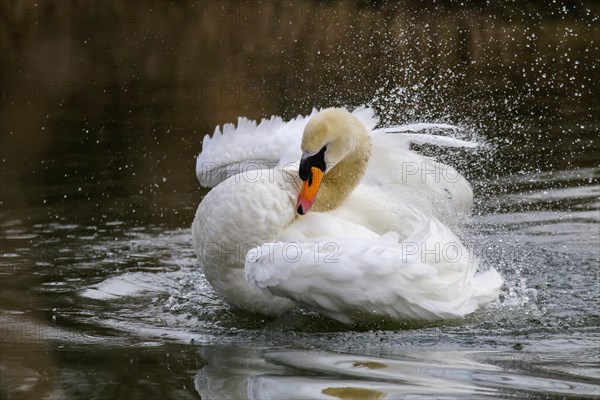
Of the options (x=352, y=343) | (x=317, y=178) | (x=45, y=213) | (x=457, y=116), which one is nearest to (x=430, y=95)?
(x=457, y=116)

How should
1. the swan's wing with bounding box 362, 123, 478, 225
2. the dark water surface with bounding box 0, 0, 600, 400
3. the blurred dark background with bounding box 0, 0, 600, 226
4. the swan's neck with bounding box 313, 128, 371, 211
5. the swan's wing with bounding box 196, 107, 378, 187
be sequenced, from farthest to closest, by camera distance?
the blurred dark background with bounding box 0, 0, 600, 226
the swan's wing with bounding box 196, 107, 378, 187
the swan's wing with bounding box 362, 123, 478, 225
the swan's neck with bounding box 313, 128, 371, 211
the dark water surface with bounding box 0, 0, 600, 400

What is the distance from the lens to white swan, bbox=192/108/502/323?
5.75 metres

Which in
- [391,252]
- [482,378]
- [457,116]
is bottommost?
[482,378]

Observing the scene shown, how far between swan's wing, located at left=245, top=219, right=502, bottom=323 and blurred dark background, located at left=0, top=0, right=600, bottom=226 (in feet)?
11.0

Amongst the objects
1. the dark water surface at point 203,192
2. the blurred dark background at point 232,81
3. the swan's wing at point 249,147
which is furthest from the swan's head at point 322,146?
the blurred dark background at point 232,81

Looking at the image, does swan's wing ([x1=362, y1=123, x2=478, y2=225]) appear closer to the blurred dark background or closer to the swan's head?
the swan's head

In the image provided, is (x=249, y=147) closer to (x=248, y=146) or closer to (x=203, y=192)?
(x=248, y=146)

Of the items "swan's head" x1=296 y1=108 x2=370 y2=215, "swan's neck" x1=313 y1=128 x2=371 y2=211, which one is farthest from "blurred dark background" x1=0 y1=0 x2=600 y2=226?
"swan's head" x1=296 y1=108 x2=370 y2=215

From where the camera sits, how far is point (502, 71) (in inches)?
597

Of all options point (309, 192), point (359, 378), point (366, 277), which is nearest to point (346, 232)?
point (309, 192)

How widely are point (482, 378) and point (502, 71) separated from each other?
1077 cm

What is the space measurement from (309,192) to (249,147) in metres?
1.71

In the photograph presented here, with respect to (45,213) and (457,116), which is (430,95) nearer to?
(457,116)

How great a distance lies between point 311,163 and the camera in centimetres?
661
